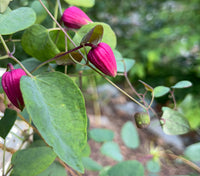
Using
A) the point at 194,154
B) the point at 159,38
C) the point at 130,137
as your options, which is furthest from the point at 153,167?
the point at 159,38

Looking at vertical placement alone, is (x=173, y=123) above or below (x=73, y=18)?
below

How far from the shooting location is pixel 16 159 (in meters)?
0.21

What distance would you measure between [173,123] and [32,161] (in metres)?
0.15

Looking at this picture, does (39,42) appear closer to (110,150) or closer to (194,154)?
(194,154)

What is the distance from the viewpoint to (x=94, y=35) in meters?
0.16

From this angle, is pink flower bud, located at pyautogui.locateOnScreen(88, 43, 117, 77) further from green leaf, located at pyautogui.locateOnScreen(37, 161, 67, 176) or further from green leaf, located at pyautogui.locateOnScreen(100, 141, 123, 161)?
green leaf, located at pyautogui.locateOnScreen(100, 141, 123, 161)

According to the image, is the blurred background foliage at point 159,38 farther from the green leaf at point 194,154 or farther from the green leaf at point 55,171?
the green leaf at point 55,171

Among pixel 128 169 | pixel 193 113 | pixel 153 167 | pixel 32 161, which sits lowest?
pixel 193 113

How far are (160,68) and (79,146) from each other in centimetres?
120

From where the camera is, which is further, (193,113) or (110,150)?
(193,113)

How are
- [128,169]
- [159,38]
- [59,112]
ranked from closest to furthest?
1. [59,112]
2. [128,169]
3. [159,38]

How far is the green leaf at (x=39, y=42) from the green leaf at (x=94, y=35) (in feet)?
0.23

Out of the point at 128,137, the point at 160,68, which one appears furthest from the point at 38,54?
the point at 160,68

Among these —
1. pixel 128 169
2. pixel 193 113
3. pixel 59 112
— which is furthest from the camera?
pixel 193 113
